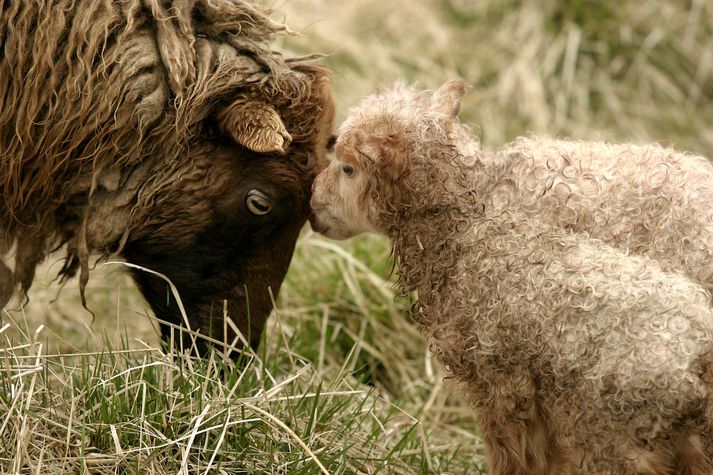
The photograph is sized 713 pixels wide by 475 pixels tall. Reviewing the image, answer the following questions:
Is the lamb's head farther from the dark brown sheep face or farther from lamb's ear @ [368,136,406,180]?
the dark brown sheep face

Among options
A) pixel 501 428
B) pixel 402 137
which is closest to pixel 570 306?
pixel 501 428

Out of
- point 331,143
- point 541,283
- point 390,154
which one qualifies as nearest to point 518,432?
point 541,283

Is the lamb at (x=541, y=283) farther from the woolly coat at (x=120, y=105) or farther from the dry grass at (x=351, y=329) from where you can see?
the dry grass at (x=351, y=329)

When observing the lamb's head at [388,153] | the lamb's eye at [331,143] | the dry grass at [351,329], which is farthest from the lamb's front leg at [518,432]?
the lamb's eye at [331,143]

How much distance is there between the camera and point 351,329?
5.63m

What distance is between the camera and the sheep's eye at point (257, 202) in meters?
4.14

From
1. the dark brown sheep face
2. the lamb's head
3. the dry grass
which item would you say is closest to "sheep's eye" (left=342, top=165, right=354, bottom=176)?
the lamb's head

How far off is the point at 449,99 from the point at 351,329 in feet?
6.77

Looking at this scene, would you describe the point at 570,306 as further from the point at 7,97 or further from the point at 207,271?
the point at 7,97

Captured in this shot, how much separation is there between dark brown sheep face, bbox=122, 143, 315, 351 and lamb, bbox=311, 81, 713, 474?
271 mm

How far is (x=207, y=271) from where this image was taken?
4277 mm

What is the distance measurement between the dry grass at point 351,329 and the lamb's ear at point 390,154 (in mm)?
872

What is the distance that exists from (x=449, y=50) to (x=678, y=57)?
63.3 inches

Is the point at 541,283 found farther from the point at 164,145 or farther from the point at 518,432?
the point at 164,145
